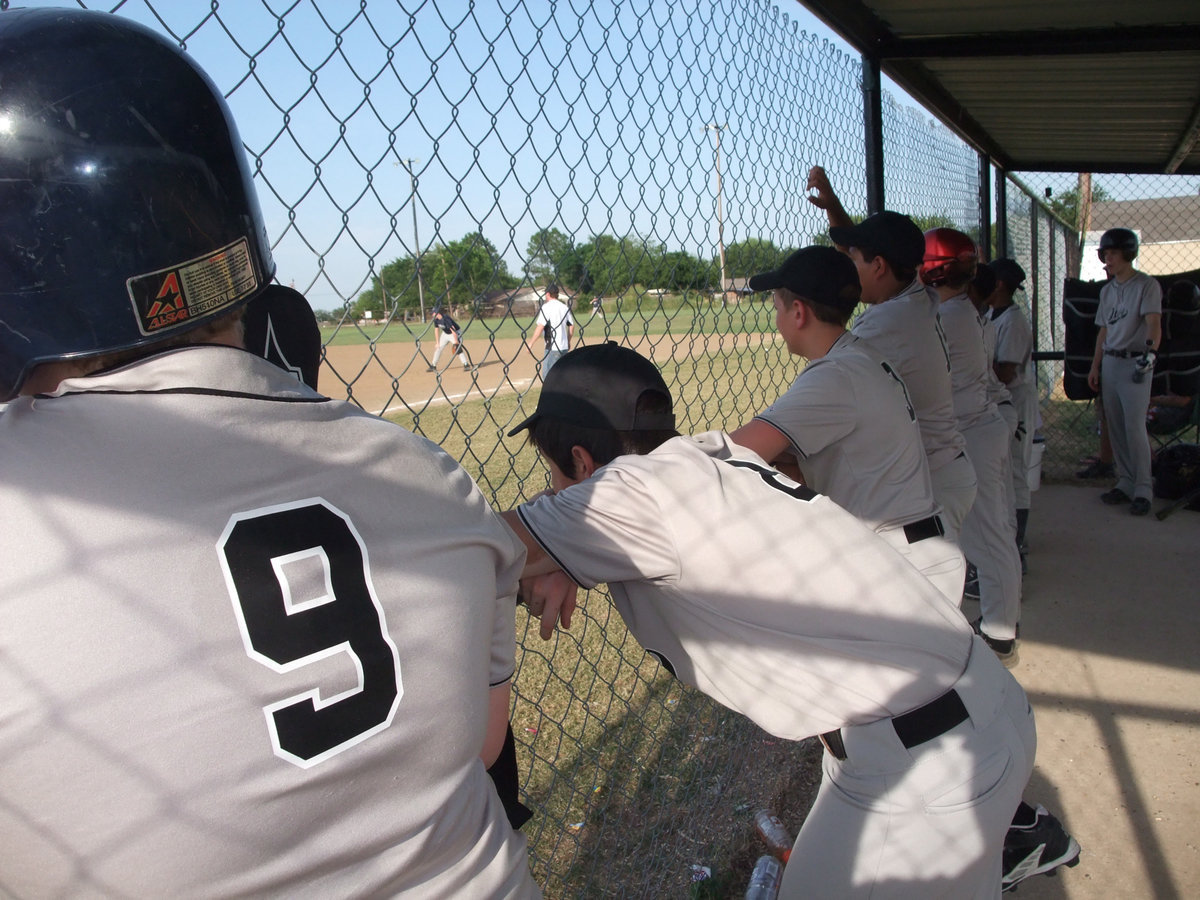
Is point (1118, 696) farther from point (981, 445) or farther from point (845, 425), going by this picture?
point (845, 425)

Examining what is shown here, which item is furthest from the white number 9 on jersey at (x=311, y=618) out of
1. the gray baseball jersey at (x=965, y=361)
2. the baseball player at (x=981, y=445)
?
the gray baseball jersey at (x=965, y=361)

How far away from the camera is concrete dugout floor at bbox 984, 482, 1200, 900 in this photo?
120 inches

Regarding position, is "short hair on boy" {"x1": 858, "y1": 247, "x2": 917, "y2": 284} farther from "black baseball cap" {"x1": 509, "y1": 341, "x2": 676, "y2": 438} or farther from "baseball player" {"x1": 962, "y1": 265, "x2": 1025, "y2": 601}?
"black baseball cap" {"x1": 509, "y1": 341, "x2": 676, "y2": 438}

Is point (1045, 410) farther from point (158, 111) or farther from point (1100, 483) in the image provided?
point (158, 111)

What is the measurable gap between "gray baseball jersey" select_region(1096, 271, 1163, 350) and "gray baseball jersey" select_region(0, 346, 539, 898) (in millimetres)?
7505

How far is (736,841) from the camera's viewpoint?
9.94 ft

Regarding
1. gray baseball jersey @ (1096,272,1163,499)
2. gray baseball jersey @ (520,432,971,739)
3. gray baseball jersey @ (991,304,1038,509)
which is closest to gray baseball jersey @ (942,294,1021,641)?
gray baseball jersey @ (991,304,1038,509)

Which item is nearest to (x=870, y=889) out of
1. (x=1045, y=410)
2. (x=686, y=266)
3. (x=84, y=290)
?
(x=84, y=290)

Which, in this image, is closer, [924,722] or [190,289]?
[190,289]

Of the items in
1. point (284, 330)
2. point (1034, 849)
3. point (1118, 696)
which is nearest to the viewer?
point (284, 330)

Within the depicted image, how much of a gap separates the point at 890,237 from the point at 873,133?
843 millimetres

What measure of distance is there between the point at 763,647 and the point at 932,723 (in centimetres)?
41

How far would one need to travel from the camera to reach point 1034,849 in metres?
2.54

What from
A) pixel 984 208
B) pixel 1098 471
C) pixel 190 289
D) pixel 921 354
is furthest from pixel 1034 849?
pixel 1098 471
